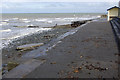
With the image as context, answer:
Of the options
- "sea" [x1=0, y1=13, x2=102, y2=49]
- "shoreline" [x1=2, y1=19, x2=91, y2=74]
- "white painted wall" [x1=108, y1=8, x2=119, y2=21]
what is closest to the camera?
"shoreline" [x1=2, y1=19, x2=91, y2=74]

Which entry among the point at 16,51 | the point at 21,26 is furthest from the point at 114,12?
the point at 16,51

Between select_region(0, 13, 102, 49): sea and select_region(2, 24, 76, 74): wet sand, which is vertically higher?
select_region(0, 13, 102, 49): sea

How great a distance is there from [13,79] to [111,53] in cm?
400

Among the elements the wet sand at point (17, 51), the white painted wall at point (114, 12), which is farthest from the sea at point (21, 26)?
the white painted wall at point (114, 12)

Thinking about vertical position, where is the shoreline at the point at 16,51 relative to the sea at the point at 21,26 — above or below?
below

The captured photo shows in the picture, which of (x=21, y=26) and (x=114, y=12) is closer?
(x=114, y=12)

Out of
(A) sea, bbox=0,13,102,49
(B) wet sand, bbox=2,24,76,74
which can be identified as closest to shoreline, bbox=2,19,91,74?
(B) wet sand, bbox=2,24,76,74

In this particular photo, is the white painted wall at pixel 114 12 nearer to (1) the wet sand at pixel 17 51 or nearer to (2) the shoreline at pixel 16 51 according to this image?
(2) the shoreline at pixel 16 51

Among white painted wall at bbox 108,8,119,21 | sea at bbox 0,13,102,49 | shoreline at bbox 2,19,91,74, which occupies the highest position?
white painted wall at bbox 108,8,119,21

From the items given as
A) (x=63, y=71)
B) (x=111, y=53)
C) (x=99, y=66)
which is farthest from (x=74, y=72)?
(x=111, y=53)

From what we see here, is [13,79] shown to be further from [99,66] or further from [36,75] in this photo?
[99,66]

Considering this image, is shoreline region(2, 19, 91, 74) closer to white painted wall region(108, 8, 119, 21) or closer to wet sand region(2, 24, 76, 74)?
wet sand region(2, 24, 76, 74)

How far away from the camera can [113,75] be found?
425cm

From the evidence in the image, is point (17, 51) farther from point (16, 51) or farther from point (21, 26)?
point (21, 26)
